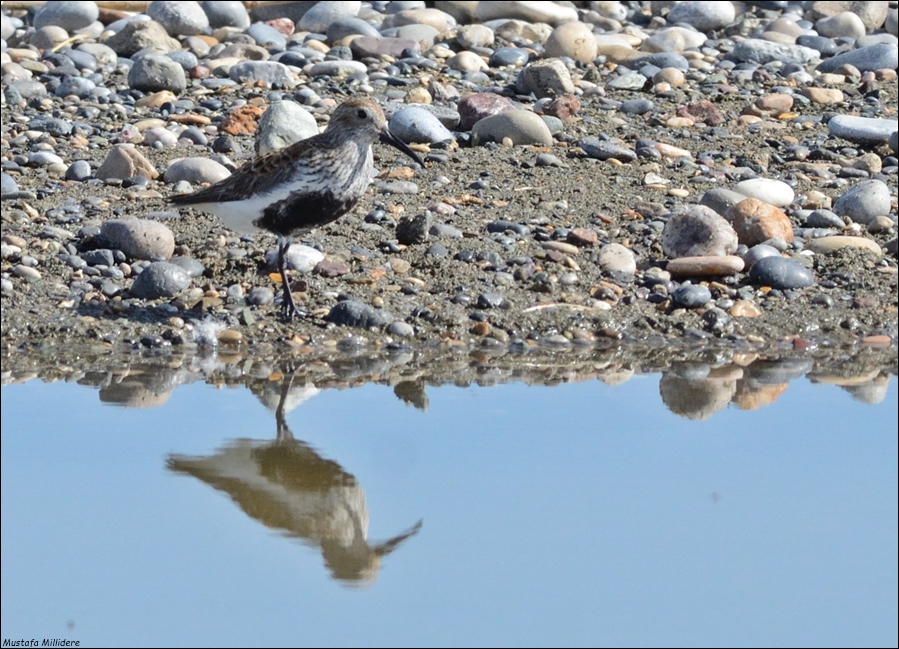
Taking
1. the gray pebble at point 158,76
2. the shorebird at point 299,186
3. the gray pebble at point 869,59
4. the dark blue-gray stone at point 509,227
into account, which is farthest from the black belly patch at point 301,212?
the gray pebble at point 869,59

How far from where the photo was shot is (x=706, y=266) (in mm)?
8406

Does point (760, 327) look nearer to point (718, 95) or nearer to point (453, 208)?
point (453, 208)

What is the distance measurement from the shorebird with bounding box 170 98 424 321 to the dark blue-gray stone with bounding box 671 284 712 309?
1.88 m

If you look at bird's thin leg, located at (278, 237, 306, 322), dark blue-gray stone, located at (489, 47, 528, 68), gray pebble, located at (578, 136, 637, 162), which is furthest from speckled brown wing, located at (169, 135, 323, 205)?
dark blue-gray stone, located at (489, 47, 528, 68)

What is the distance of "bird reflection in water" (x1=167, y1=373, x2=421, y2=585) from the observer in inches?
209

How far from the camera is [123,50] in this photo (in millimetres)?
13312

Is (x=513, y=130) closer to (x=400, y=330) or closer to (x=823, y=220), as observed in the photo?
(x=823, y=220)

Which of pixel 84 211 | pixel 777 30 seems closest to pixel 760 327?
pixel 84 211

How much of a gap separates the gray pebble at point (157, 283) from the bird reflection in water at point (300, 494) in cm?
167

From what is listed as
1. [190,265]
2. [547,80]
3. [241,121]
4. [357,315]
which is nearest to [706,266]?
[357,315]

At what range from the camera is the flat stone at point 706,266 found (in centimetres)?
841

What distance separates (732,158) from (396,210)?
9.19 ft

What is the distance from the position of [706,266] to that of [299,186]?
7.93 feet

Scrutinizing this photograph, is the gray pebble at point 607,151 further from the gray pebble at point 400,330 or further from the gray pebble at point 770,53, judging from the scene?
the gray pebble at point 770,53
